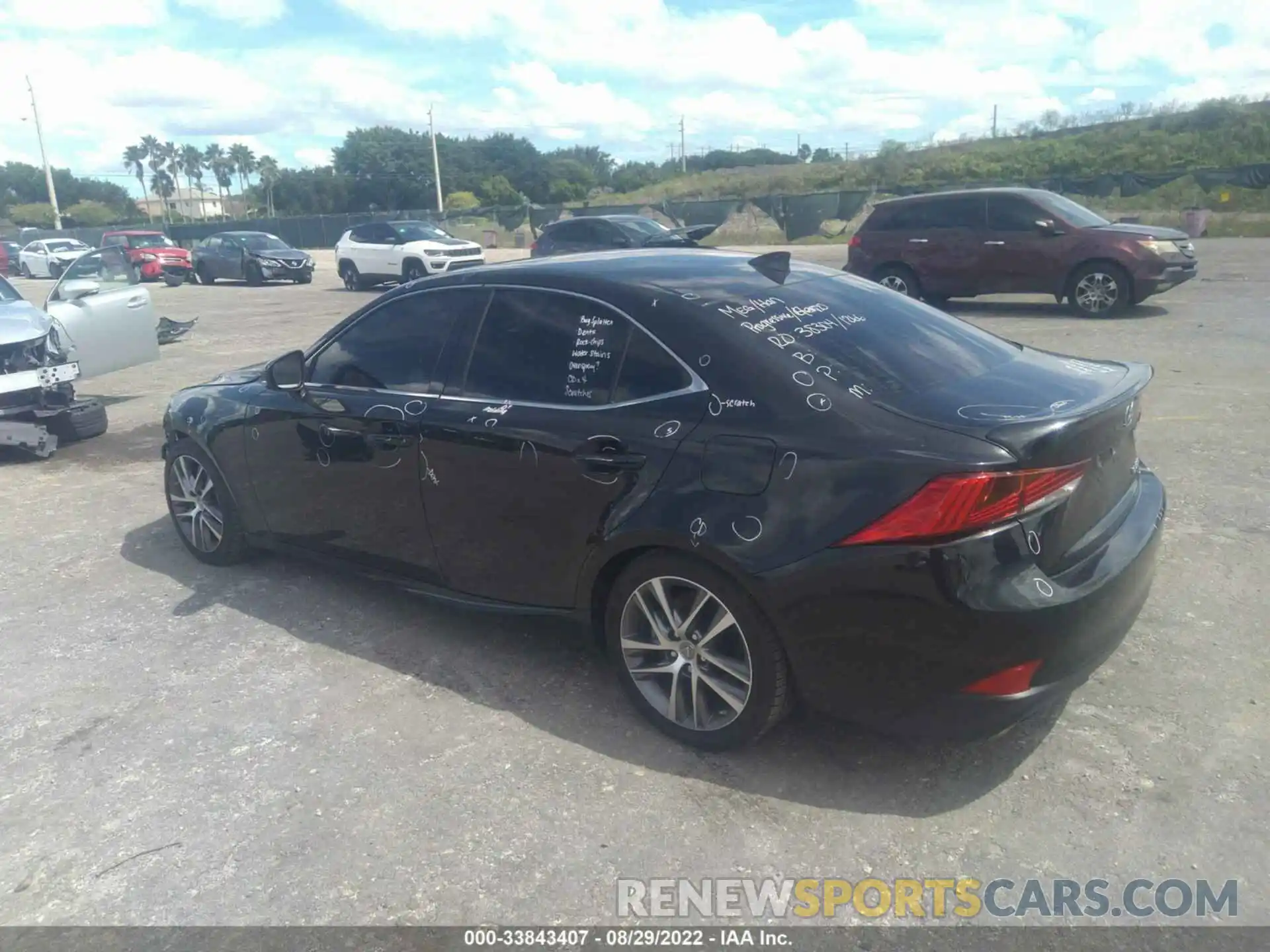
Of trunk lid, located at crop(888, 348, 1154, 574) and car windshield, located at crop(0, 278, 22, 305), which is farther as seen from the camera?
car windshield, located at crop(0, 278, 22, 305)

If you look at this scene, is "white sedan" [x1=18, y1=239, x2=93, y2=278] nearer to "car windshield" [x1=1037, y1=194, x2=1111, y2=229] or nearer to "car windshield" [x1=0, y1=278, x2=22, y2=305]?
"car windshield" [x1=0, y1=278, x2=22, y2=305]

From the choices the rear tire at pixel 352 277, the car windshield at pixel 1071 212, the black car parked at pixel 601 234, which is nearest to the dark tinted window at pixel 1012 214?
the car windshield at pixel 1071 212

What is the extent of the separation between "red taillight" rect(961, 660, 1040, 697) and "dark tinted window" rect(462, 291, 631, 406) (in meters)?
1.59

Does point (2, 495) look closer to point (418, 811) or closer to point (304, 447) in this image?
point (304, 447)

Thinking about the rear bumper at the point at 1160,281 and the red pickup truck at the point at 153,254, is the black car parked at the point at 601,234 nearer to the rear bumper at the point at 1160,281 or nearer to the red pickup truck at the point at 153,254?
the rear bumper at the point at 1160,281

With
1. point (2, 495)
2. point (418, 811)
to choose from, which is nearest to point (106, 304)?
point (2, 495)

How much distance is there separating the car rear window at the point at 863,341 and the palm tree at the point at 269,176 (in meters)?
89.9

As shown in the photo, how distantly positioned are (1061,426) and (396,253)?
75.3 ft

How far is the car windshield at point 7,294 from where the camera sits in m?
9.12

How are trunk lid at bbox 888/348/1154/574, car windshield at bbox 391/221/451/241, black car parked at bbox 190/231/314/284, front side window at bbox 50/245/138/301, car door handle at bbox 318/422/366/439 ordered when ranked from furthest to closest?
black car parked at bbox 190/231/314/284 < car windshield at bbox 391/221/451/241 < front side window at bbox 50/245/138/301 < car door handle at bbox 318/422/366/439 < trunk lid at bbox 888/348/1154/574

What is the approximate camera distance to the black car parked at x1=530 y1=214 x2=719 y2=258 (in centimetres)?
1938

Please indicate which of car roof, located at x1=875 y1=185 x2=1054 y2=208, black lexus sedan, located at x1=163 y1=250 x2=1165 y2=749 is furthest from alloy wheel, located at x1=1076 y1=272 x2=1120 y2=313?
black lexus sedan, located at x1=163 y1=250 x2=1165 y2=749

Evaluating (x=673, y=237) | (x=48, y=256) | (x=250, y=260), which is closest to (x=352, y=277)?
(x=250, y=260)

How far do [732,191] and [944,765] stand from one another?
196ft
